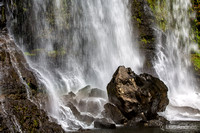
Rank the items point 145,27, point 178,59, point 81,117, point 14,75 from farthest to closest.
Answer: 1. point 178,59
2. point 145,27
3. point 81,117
4. point 14,75

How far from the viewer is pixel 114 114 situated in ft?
40.0

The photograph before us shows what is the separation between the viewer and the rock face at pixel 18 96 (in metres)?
7.63

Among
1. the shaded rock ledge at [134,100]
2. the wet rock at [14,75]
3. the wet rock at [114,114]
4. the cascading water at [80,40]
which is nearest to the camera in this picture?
the wet rock at [14,75]

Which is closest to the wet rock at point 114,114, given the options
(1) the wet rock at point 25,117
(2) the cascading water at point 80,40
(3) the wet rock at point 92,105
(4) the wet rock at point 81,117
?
(3) the wet rock at point 92,105

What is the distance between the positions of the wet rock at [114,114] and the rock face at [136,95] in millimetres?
394

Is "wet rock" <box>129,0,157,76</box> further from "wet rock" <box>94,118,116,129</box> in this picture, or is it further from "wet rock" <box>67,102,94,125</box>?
"wet rock" <box>94,118,116,129</box>

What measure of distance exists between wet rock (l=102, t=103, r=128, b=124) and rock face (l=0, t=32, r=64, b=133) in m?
3.51

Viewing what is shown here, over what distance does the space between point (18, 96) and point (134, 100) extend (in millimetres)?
6217

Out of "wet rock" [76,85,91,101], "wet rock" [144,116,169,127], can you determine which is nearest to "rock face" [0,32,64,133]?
"wet rock" [76,85,91,101]

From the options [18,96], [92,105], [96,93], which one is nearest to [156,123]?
[92,105]

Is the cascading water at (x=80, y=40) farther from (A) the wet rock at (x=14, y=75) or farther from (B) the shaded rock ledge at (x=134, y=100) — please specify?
(A) the wet rock at (x=14, y=75)

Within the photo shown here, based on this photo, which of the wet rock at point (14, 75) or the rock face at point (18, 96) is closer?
the rock face at point (18, 96)

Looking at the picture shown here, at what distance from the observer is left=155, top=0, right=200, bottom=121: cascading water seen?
879 inches

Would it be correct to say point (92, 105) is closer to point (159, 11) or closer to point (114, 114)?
point (114, 114)
